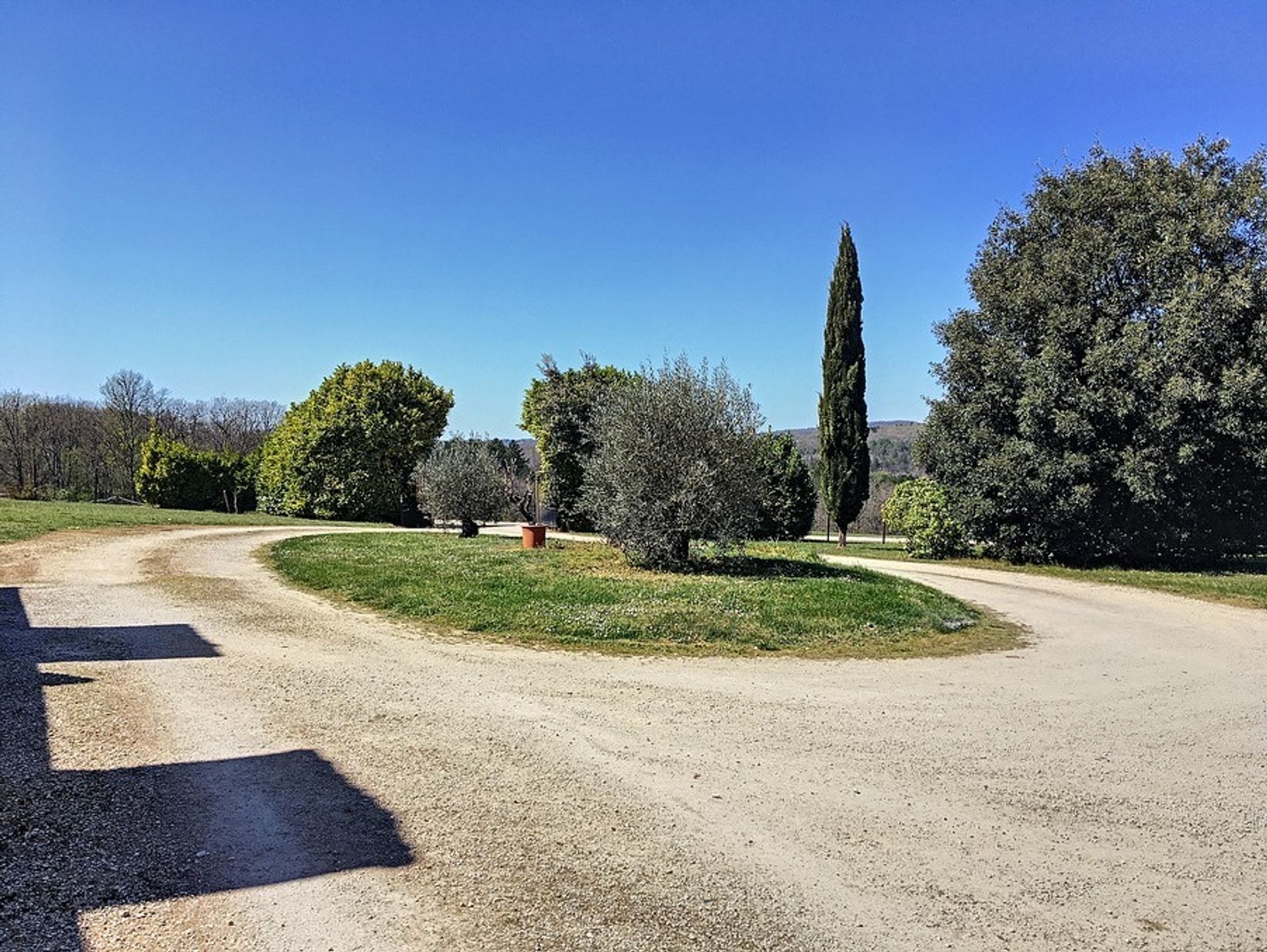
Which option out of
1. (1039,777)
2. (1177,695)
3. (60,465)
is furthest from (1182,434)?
(60,465)

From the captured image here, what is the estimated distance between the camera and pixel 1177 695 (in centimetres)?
714

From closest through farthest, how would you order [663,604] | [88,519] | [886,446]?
[663,604] < [88,519] < [886,446]

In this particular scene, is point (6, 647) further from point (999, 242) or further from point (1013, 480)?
point (999, 242)

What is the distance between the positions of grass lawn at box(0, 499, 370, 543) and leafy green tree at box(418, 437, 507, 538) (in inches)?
272

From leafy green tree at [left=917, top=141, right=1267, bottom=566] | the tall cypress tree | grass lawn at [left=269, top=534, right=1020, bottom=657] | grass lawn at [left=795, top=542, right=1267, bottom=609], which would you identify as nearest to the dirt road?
grass lawn at [left=269, top=534, right=1020, bottom=657]

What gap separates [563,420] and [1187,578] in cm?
2131

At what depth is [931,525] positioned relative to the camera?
21.2 metres

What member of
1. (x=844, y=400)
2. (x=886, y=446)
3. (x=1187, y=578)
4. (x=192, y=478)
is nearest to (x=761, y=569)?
(x=1187, y=578)

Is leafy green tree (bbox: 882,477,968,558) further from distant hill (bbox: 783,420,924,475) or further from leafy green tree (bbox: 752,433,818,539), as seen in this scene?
distant hill (bbox: 783,420,924,475)

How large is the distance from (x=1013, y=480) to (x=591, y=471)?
35.2 feet

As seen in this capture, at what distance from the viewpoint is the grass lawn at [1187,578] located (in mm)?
13938

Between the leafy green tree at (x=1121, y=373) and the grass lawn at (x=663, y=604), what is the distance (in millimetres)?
6632

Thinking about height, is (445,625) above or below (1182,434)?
below

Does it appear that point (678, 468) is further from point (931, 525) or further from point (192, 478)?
point (192, 478)
